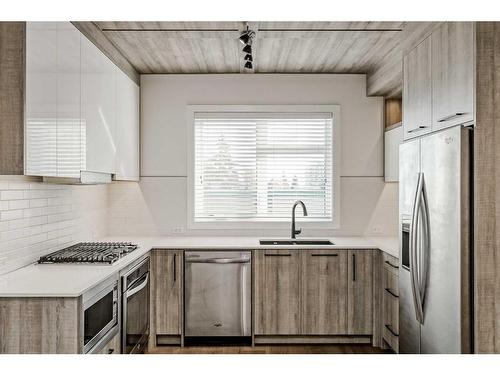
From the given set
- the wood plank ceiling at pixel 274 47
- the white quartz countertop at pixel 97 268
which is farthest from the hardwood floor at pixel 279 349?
the wood plank ceiling at pixel 274 47

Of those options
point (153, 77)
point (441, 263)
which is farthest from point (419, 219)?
point (153, 77)

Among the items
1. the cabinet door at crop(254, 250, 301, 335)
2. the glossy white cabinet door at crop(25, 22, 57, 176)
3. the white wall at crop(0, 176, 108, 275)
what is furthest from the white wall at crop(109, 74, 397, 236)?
the glossy white cabinet door at crop(25, 22, 57, 176)

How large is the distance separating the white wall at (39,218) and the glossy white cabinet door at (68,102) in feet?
1.23

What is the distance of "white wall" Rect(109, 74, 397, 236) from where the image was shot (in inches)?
170

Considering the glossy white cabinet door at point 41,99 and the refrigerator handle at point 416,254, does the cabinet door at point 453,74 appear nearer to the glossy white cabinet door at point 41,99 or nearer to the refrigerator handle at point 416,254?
the refrigerator handle at point 416,254

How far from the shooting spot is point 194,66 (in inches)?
160

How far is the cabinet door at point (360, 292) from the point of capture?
372cm

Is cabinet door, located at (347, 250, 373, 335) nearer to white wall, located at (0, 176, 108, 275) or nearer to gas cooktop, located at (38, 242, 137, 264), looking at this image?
gas cooktop, located at (38, 242, 137, 264)

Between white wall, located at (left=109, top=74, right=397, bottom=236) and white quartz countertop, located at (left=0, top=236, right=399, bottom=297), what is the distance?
0.23 meters

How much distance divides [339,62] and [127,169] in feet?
7.01

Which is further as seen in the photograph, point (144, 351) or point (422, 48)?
point (144, 351)

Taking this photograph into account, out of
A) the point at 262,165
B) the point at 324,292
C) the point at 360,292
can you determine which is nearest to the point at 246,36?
the point at 262,165

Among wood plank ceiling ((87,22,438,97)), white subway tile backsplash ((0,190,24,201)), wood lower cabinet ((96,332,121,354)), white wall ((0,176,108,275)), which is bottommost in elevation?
wood lower cabinet ((96,332,121,354))

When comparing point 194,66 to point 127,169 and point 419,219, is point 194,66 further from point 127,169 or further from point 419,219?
point 419,219
